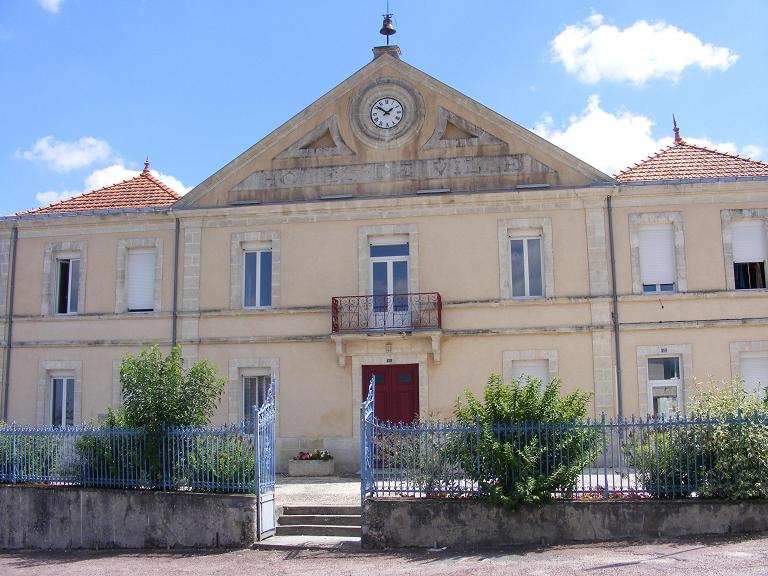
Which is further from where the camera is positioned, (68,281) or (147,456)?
(68,281)

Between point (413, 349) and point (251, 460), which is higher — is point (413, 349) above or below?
above

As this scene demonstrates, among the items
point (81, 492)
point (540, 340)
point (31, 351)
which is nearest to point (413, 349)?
point (540, 340)

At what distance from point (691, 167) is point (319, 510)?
11811 mm

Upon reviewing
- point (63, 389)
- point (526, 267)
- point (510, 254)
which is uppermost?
point (510, 254)

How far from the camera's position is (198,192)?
2022 cm

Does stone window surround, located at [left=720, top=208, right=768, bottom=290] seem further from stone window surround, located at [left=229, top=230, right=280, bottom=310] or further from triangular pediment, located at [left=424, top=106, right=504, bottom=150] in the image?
stone window surround, located at [left=229, top=230, right=280, bottom=310]

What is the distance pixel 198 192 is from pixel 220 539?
401 inches

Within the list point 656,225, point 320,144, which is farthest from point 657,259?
point 320,144

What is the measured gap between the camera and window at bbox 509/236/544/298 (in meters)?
18.9

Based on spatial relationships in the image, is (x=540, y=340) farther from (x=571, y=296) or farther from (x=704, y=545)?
(x=704, y=545)

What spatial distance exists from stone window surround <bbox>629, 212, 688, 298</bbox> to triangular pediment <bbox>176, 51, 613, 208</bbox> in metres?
1.30

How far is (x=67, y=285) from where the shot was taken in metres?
20.9

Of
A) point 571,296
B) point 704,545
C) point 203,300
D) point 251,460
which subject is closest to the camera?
point 704,545

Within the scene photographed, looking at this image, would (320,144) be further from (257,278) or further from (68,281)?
(68,281)
